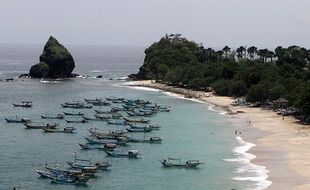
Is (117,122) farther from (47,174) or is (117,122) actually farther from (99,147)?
(47,174)

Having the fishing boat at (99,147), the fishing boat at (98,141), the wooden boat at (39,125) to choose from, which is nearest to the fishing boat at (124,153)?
the fishing boat at (99,147)

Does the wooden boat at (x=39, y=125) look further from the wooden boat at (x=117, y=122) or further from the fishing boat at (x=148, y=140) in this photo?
the fishing boat at (x=148, y=140)

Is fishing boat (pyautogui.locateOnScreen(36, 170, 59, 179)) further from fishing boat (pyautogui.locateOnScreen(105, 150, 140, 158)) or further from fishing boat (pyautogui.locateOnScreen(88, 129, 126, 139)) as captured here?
fishing boat (pyautogui.locateOnScreen(88, 129, 126, 139))

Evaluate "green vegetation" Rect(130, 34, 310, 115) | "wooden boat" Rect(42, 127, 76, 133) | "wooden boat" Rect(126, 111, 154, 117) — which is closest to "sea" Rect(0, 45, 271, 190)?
"wooden boat" Rect(42, 127, 76, 133)

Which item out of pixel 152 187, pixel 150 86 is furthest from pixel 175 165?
pixel 150 86

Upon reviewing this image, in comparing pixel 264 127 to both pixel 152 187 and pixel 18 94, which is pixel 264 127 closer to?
pixel 152 187

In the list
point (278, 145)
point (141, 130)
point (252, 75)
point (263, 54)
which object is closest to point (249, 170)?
point (278, 145)
